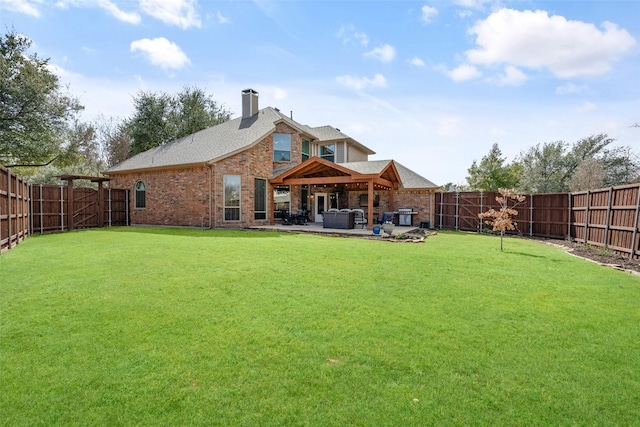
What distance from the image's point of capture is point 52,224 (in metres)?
14.2

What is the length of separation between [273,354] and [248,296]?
68.5 inches

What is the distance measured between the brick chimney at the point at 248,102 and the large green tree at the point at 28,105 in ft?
34.2

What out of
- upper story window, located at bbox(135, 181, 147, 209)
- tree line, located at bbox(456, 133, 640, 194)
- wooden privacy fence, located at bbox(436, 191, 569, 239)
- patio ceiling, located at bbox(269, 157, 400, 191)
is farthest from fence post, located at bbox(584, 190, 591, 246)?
upper story window, located at bbox(135, 181, 147, 209)

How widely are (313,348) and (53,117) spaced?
22.6 m

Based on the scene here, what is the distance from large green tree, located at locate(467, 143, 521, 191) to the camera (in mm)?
28859

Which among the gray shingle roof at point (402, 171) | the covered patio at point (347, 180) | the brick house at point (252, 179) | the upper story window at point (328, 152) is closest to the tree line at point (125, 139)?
the brick house at point (252, 179)

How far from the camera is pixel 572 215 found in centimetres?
1241

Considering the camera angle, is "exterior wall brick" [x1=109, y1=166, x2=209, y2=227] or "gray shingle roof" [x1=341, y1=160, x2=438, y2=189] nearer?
"gray shingle roof" [x1=341, y1=160, x2=438, y2=189]

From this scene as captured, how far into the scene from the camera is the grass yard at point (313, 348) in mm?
2271

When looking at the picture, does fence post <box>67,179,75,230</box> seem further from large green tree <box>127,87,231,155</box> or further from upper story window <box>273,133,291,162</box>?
large green tree <box>127,87,231,155</box>

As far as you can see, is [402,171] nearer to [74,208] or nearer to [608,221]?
[608,221]

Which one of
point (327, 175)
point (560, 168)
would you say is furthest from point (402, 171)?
point (560, 168)

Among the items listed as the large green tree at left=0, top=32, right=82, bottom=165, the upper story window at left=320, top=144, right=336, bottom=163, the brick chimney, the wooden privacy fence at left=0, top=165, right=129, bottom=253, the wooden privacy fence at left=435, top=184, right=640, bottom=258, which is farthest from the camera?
the upper story window at left=320, top=144, right=336, bottom=163

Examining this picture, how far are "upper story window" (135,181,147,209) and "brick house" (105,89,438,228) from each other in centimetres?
6
